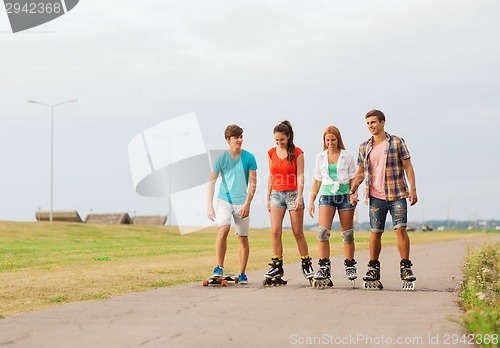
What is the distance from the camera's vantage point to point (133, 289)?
35.1ft

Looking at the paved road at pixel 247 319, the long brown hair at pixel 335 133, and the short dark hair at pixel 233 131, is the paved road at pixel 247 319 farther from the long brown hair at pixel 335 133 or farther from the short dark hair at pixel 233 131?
the short dark hair at pixel 233 131

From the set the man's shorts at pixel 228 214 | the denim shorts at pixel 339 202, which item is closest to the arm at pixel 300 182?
the denim shorts at pixel 339 202

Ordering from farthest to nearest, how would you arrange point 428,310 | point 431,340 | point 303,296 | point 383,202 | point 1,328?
point 383,202 < point 303,296 < point 428,310 < point 1,328 < point 431,340

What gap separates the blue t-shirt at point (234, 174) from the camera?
11.1 meters

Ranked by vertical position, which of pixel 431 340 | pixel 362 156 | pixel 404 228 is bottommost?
pixel 431 340

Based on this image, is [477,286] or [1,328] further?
[477,286]

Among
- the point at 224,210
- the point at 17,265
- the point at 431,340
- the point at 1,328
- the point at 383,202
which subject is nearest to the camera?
the point at 431,340

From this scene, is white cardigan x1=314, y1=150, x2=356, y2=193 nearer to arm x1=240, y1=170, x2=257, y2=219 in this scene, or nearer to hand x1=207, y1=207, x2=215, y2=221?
arm x1=240, y1=170, x2=257, y2=219

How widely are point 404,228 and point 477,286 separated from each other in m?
1.32

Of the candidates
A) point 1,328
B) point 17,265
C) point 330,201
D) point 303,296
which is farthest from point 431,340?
point 17,265

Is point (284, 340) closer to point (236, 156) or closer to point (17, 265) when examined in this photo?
point (236, 156)

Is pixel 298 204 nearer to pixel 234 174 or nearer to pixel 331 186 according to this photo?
pixel 331 186

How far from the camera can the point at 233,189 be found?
11.1 metres

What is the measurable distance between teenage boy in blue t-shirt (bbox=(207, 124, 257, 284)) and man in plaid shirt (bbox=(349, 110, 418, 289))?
1.64 m
